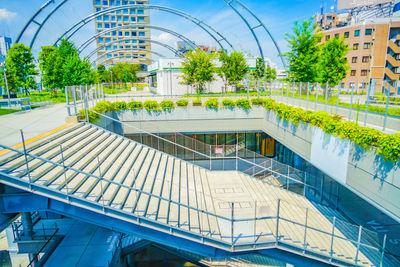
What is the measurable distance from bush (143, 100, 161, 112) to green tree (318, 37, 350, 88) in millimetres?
12944

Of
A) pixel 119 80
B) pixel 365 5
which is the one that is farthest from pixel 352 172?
pixel 119 80

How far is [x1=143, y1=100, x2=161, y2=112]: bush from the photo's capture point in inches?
730

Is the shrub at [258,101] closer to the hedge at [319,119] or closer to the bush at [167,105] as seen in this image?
the hedge at [319,119]

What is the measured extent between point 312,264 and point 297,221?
66.6 inches

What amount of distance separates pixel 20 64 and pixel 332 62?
26524 mm

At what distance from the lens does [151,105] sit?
60.9 feet

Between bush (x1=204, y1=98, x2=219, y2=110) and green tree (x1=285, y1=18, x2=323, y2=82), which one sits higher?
green tree (x1=285, y1=18, x2=323, y2=82)

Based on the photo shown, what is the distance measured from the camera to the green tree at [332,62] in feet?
63.3

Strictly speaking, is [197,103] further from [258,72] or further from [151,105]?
[258,72]

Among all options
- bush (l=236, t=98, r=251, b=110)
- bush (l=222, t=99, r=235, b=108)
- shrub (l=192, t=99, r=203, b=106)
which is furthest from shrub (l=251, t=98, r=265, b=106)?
shrub (l=192, t=99, r=203, b=106)

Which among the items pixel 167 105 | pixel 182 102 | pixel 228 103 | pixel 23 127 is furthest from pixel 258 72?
pixel 23 127

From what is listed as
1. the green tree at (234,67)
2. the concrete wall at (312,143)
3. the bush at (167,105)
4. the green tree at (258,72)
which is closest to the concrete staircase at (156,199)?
the concrete wall at (312,143)

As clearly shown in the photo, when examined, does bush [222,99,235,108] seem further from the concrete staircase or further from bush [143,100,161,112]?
the concrete staircase

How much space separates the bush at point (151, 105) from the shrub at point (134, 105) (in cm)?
35
